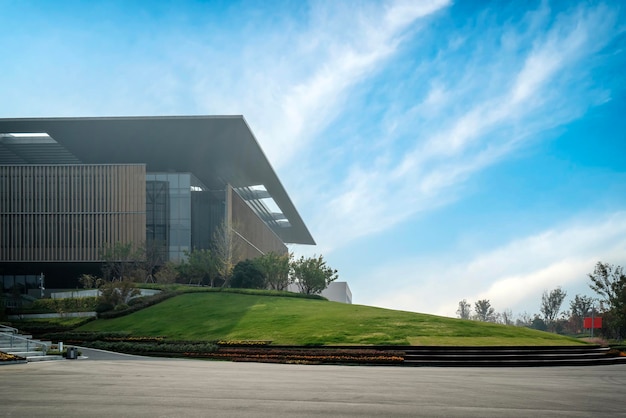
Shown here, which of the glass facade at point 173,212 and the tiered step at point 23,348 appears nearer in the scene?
the tiered step at point 23,348

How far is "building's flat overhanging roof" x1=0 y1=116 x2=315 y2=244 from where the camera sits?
68375 mm

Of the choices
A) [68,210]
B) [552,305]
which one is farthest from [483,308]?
[68,210]

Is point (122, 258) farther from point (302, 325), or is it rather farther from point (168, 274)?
point (302, 325)

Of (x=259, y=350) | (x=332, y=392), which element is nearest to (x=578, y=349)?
(x=259, y=350)

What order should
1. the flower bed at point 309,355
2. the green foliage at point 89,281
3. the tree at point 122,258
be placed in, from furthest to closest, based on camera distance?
the tree at point 122,258
the green foliage at point 89,281
the flower bed at point 309,355

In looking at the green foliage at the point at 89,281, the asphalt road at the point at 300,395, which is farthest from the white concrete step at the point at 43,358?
the green foliage at the point at 89,281

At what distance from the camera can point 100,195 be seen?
237ft

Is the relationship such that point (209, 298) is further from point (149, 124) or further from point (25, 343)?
point (149, 124)

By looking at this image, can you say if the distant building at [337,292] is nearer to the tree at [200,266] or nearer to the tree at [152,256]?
the tree at [152,256]

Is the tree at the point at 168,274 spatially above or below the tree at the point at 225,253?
below

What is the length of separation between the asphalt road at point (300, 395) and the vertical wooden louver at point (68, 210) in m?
51.6

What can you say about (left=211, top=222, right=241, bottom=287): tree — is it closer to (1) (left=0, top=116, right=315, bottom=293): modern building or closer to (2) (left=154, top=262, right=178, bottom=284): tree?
(1) (left=0, top=116, right=315, bottom=293): modern building

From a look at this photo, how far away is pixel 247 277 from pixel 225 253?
722 centimetres

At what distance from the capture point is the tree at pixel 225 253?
63344 mm
